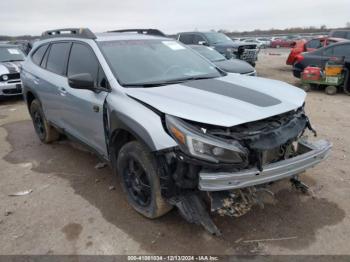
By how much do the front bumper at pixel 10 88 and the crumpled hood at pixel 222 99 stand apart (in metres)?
7.74

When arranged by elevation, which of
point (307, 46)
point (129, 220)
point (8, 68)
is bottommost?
point (129, 220)

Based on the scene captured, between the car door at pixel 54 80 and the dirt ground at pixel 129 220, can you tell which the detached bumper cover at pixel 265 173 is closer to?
the dirt ground at pixel 129 220

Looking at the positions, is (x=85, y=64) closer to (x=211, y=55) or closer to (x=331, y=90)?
(x=211, y=55)

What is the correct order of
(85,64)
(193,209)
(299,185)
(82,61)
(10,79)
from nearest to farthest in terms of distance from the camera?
(193,209) → (299,185) → (85,64) → (82,61) → (10,79)

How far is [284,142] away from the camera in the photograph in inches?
111

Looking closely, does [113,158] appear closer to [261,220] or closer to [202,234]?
[202,234]

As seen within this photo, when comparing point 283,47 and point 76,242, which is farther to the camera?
point 283,47

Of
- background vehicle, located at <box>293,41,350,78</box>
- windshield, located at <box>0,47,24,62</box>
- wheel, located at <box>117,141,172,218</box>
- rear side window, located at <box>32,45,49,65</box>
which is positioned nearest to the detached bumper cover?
wheel, located at <box>117,141,172,218</box>

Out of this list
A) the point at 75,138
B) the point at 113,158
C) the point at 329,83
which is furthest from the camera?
the point at 329,83

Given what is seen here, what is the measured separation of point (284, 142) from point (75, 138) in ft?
9.29

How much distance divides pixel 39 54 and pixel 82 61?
1.87 metres

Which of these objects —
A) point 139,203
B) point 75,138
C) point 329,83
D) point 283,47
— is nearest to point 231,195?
point 139,203

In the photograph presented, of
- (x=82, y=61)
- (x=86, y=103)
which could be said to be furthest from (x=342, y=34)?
(x=86, y=103)

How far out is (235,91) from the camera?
3301 millimetres
